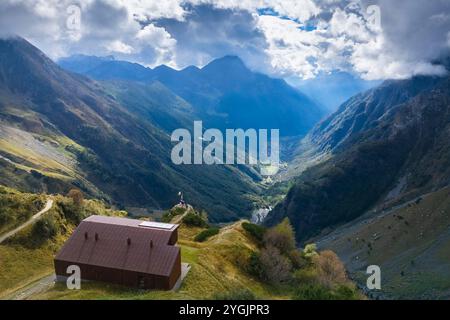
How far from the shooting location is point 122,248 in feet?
209

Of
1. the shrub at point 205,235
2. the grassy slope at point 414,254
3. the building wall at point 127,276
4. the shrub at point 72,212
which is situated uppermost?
the shrub at point 72,212

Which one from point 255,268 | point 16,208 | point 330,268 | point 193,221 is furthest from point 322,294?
point 16,208

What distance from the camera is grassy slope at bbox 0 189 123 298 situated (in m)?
72.2

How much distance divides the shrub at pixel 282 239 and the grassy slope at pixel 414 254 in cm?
4713

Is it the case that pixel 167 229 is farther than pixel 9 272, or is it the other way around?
pixel 9 272

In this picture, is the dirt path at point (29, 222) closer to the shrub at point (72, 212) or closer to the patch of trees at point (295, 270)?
the shrub at point (72, 212)

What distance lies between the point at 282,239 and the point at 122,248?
145 feet

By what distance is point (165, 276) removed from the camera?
195ft

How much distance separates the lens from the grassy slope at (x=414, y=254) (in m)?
125

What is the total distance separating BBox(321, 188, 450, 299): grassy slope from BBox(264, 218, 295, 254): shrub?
47125 millimetres

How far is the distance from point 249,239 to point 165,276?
135 feet

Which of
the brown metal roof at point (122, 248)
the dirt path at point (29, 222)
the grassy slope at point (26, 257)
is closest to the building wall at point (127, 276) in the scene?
the brown metal roof at point (122, 248)
